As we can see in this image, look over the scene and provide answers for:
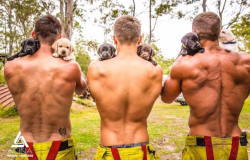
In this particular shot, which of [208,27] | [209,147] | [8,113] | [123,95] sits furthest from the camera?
[8,113]

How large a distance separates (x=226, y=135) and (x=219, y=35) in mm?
1028

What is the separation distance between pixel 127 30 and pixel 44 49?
882 mm

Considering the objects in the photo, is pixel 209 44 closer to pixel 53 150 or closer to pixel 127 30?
pixel 127 30

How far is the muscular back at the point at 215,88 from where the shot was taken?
268 cm

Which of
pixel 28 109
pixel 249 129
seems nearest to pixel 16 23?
pixel 249 129

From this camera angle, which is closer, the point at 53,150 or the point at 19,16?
the point at 53,150

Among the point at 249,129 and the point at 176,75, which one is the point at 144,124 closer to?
the point at 176,75

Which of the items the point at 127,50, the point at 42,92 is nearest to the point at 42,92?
the point at 42,92

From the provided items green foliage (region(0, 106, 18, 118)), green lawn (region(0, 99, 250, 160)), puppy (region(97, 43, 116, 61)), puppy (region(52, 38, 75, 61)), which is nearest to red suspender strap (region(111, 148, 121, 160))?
puppy (region(97, 43, 116, 61))

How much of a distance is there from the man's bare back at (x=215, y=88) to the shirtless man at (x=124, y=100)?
0.41 metres

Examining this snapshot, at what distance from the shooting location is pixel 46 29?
2830mm

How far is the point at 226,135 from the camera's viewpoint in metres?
2.72

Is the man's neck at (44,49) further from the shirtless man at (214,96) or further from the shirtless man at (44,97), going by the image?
the shirtless man at (214,96)

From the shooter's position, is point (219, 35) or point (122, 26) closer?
point (122, 26)
